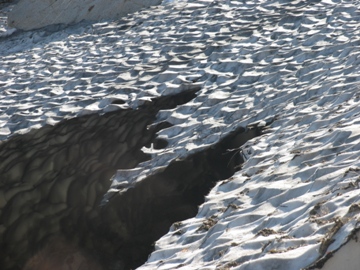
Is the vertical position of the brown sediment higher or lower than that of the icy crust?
lower

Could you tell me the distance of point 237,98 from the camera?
6086mm

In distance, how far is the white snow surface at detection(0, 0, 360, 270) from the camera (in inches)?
130

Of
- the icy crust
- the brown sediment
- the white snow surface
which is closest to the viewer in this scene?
the icy crust

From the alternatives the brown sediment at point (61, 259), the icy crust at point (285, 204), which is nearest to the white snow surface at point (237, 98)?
the icy crust at point (285, 204)

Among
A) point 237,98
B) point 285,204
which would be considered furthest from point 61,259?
point 237,98

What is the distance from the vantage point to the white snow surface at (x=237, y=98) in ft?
10.9

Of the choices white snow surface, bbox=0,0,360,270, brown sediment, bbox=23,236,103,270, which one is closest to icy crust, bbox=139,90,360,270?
white snow surface, bbox=0,0,360,270

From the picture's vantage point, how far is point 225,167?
498 centimetres

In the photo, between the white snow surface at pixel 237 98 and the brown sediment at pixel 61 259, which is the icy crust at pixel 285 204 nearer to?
the white snow surface at pixel 237 98

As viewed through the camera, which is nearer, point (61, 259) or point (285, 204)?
point (285, 204)

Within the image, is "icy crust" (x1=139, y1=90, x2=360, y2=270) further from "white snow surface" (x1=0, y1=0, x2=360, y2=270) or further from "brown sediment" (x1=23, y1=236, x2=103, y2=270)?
"brown sediment" (x1=23, y1=236, x2=103, y2=270)

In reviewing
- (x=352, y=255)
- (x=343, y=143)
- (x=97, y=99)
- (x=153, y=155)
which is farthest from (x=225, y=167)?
(x=352, y=255)

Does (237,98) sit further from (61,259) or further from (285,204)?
(285,204)

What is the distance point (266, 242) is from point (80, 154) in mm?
2808
